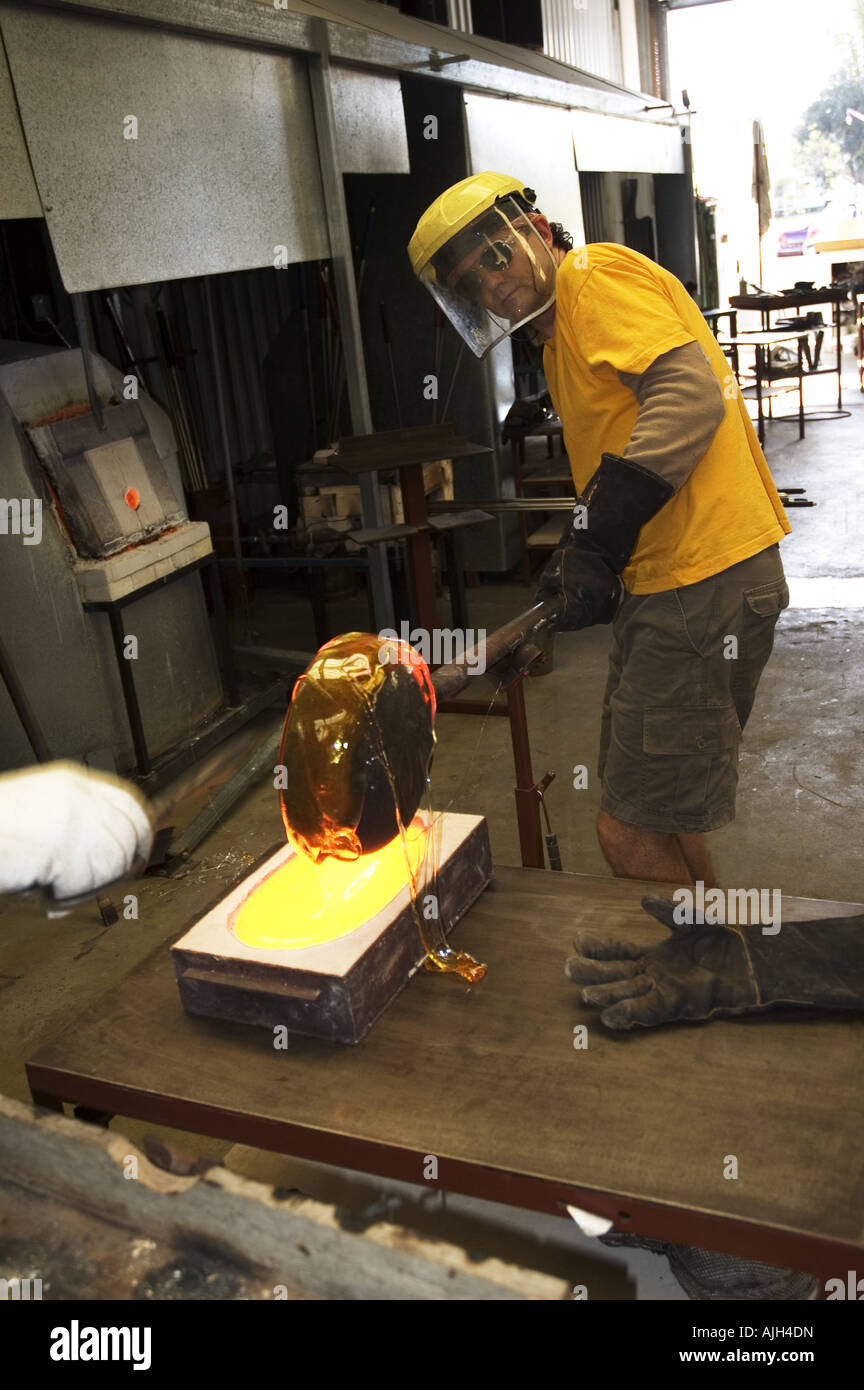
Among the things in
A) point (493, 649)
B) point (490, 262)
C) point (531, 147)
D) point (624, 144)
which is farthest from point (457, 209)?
point (624, 144)

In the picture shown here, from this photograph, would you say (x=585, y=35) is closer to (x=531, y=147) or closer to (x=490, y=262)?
(x=531, y=147)

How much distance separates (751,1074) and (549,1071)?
0.97ft

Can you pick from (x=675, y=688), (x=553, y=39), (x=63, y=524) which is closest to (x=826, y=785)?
(x=675, y=688)

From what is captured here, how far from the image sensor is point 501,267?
8.30ft

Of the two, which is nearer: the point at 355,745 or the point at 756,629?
the point at 355,745

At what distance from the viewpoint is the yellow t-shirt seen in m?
2.45

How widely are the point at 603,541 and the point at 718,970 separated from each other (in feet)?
3.06

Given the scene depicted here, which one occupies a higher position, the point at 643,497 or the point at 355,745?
the point at 643,497

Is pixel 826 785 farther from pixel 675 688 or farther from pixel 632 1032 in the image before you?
pixel 632 1032

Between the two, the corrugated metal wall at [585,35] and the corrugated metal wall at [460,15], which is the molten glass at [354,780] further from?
the corrugated metal wall at [585,35]

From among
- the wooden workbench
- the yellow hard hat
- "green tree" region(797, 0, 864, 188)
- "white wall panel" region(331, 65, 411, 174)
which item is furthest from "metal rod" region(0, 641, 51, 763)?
"green tree" region(797, 0, 864, 188)

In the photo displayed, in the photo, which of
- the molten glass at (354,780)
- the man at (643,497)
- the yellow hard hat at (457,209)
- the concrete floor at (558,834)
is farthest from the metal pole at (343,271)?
the molten glass at (354,780)

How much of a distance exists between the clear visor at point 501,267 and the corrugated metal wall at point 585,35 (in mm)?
7667

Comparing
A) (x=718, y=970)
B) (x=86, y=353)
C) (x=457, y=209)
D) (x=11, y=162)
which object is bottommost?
(x=718, y=970)
